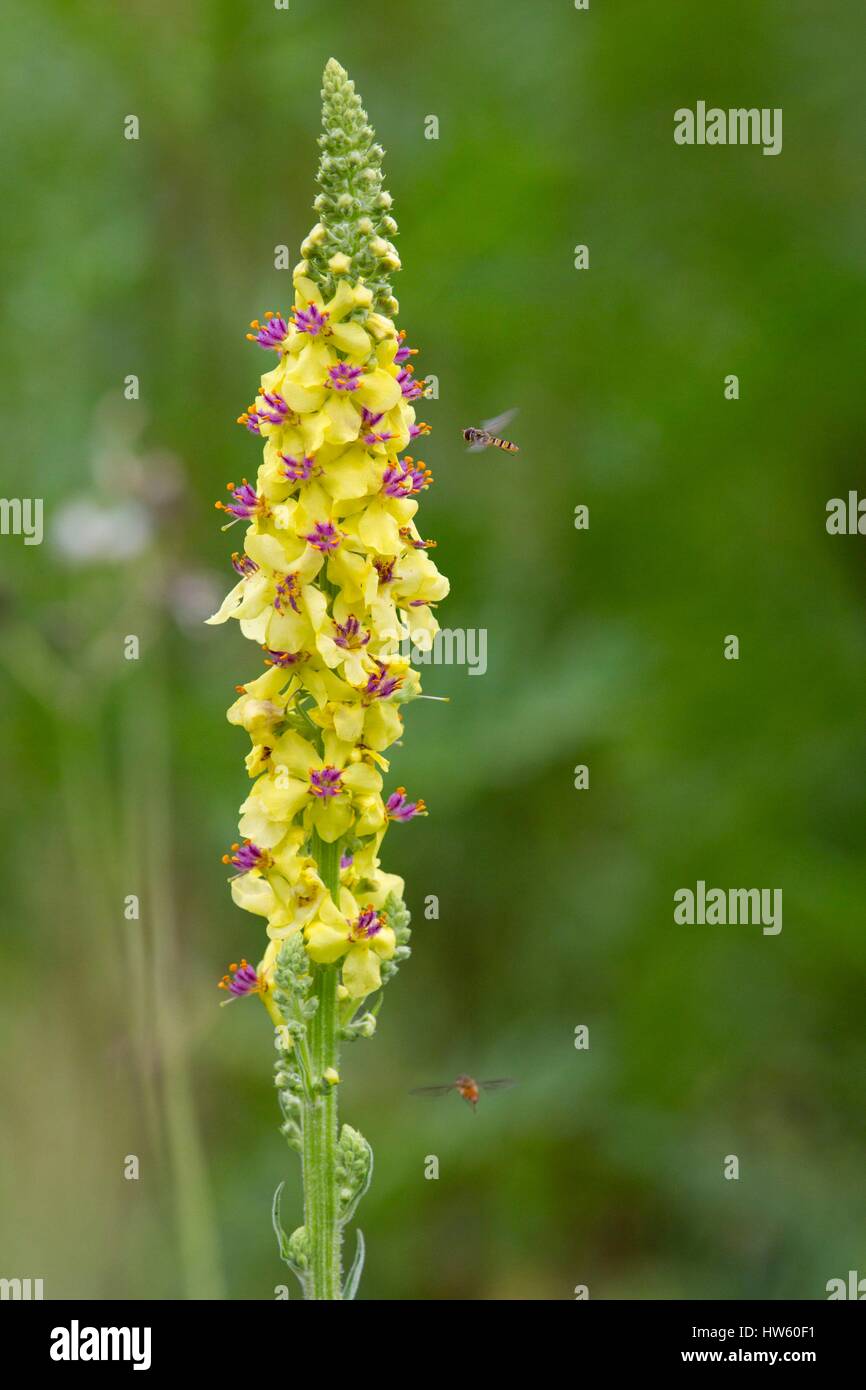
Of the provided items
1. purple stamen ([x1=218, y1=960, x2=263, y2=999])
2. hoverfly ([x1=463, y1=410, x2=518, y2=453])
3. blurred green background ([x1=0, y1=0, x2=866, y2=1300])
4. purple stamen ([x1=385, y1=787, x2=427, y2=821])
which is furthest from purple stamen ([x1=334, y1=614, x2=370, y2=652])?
blurred green background ([x1=0, y1=0, x2=866, y2=1300])

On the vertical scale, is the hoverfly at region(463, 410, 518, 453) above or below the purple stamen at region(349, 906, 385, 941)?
above

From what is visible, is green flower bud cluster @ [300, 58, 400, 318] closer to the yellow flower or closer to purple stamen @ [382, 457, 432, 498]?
purple stamen @ [382, 457, 432, 498]

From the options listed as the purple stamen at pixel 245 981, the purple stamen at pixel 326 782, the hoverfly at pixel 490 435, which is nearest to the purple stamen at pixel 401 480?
the purple stamen at pixel 326 782

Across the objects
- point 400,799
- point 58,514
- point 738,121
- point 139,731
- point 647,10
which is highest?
point 647,10
